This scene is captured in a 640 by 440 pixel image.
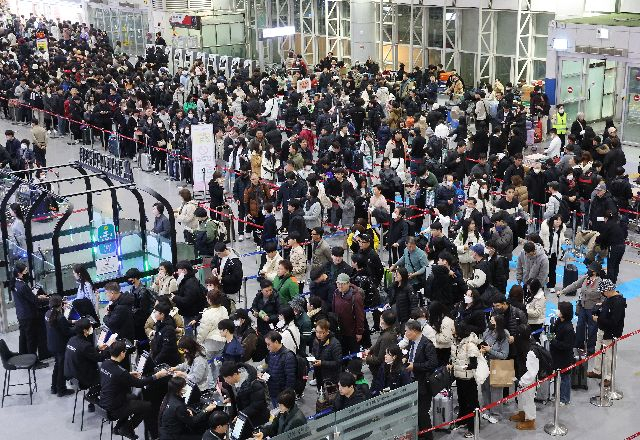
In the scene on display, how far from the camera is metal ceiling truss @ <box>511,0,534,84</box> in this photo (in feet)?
103

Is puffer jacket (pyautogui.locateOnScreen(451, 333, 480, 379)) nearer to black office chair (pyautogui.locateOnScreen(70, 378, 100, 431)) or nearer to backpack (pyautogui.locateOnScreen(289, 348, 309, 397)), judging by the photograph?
backpack (pyautogui.locateOnScreen(289, 348, 309, 397))

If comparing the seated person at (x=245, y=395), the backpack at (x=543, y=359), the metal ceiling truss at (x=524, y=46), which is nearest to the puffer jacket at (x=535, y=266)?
the backpack at (x=543, y=359)

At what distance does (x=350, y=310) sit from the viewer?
1242 centimetres

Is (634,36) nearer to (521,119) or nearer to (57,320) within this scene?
(521,119)

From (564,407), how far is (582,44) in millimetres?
16466

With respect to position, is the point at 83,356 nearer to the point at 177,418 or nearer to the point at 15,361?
the point at 15,361

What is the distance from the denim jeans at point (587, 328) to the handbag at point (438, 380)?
260 cm

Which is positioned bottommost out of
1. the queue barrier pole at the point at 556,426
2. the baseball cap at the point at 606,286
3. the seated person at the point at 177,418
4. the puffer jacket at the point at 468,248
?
the queue barrier pole at the point at 556,426

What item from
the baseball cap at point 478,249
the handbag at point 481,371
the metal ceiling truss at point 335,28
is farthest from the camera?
the metal ceiling truss at point 335,28

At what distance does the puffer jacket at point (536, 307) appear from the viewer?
12477mm

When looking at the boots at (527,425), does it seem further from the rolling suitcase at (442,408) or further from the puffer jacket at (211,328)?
the puffer jacket at (211,328)

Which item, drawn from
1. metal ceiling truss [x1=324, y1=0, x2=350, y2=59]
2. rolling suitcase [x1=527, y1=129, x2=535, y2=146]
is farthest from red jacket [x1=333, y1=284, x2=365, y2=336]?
metal ceiling truss [x1=324, y1=0, x2=350, y2=59]

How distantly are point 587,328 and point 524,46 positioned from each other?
67.4 feet

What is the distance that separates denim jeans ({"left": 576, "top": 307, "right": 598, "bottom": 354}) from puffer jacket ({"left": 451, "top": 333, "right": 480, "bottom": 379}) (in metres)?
2.26
